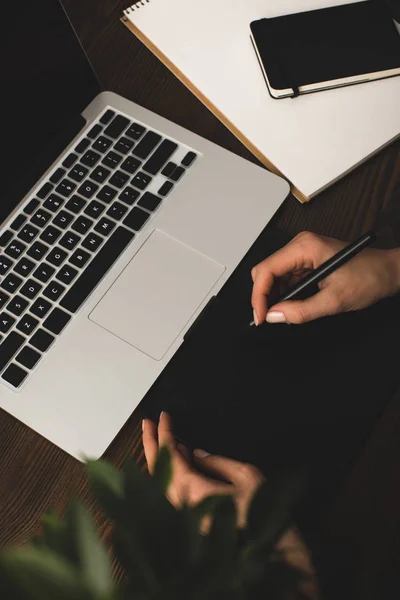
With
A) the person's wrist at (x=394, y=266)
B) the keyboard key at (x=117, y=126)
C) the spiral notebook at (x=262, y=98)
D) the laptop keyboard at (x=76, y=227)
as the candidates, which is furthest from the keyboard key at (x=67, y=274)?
the person's wrist at (x=394, y=266)

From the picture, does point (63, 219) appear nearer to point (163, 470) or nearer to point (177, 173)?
point (177, 173)

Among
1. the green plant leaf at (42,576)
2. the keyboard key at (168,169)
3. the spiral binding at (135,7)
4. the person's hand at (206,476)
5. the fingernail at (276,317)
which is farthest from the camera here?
the spiral binding at (135,7)

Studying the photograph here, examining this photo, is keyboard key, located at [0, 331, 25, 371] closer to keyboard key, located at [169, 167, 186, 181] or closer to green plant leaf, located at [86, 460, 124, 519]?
keyboard key, located at [169, 167, 186, 181]

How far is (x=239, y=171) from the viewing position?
0.70m

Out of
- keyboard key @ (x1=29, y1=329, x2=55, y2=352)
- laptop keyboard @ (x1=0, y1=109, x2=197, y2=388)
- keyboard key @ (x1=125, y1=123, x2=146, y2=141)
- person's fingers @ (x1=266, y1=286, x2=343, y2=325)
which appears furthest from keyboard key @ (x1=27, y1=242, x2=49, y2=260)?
person's fingers @ (x1=266, y1=286, x2=343, y2=325)

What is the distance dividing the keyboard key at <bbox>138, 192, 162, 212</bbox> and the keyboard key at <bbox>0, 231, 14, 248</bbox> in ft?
0.58

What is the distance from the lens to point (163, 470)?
238 millimetres

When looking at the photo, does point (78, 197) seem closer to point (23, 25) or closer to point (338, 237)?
point (23, 25)

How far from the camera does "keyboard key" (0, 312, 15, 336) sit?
2.04ft

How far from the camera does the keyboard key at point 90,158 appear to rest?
70cm

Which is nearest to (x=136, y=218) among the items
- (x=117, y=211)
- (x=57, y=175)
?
(x=117, y=211)

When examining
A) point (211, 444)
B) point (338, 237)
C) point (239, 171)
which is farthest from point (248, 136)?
Result: point (211, 444)

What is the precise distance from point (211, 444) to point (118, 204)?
339mm

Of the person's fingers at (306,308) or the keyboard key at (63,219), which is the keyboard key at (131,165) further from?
the person's fingers at (306,308)
